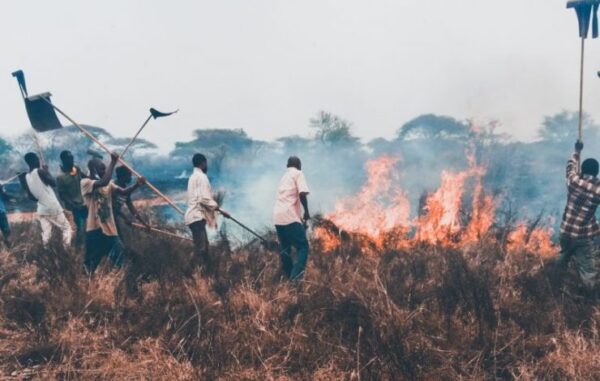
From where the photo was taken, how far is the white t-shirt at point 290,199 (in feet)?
17.6

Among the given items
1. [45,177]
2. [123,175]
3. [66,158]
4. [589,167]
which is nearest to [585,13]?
[589,167]

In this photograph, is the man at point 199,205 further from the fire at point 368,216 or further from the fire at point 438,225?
the fire at point 368,216

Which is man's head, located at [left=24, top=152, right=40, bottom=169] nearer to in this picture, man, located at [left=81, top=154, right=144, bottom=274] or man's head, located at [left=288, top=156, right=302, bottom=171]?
man, located at [left=81, top=154, right=144, bottom=274]

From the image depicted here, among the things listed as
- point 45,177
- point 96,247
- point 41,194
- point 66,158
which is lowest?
point 96,247

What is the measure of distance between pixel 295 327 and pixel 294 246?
1.79 metres

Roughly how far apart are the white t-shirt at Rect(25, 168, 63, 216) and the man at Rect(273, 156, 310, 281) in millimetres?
3730

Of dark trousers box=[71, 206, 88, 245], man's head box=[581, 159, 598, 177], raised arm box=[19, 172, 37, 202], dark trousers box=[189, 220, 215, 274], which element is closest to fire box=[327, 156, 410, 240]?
dark trousers box=[189, 220, 215, 274]

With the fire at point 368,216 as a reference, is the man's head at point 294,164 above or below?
above

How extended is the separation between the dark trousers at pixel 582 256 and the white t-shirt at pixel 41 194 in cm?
699

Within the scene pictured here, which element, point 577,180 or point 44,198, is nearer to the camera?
point 577,180

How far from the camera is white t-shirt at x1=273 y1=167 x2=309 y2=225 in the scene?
211 inches

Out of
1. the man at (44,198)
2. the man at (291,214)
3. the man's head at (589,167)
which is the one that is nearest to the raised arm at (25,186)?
the man at (44,198)

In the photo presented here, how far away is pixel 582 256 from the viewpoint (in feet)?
16.0

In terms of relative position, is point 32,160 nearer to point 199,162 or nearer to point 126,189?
point 126,189
